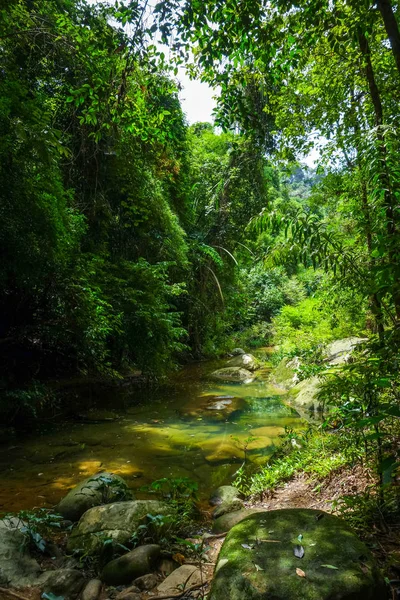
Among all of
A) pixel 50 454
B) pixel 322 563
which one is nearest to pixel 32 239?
pixel 50 454

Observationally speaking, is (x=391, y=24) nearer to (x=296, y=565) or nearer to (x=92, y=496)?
(x=296, y=565)

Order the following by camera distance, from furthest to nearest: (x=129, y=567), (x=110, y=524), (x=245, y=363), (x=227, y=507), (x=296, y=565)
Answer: (x=245, y=363), (x=227, y=507), (x=110, y=524), (x=129, y=567), (x=296, y=565)

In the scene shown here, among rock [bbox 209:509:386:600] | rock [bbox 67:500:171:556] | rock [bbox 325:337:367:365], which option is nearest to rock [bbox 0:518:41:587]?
rock [bbox 67:500:171:556]

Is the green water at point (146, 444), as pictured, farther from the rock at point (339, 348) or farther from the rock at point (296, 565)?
the rock at point (296, 565)

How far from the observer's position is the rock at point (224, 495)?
4.11 metres

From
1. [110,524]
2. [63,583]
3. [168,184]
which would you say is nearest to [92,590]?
[63,583]

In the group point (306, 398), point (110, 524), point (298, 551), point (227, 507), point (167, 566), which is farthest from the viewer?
point (306, 398)

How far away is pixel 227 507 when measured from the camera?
377cm

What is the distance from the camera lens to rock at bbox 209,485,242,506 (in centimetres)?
411

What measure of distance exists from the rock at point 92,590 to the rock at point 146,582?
0.24 m

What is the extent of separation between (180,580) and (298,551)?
0.99m

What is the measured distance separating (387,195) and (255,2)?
5.94 feet

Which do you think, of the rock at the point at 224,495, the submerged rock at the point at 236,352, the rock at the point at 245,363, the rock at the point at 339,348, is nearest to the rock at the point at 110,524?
the rock at the point at 224,495

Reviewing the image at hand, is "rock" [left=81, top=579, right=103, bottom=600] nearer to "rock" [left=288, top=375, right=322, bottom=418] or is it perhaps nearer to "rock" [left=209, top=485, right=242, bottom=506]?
"rock" [left=209, top=485, right=242, bottom=506]
